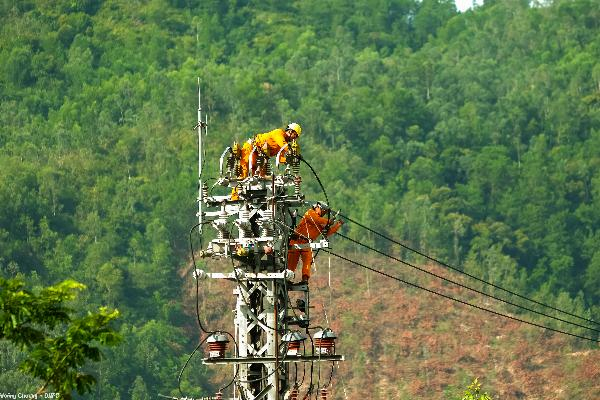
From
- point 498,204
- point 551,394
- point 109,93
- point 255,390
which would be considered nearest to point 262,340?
point 255,390

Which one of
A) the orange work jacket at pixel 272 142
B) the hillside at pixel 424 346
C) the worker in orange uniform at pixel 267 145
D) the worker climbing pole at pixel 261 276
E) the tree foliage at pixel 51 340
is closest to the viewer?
the tree foliage at pixel 51 340

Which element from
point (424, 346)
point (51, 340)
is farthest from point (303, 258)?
point (424, 346)

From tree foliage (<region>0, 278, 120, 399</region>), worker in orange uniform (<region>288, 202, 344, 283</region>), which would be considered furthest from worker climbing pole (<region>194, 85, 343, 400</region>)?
tree foliage (<region>0, 278, 120, 399</region>)

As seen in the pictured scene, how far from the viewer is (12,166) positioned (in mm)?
164875

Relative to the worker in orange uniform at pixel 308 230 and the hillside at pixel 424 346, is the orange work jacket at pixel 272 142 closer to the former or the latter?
the worker in orange uniform at pixel 308 230

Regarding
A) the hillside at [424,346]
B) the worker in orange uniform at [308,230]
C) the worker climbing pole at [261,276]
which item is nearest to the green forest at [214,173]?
the hillside at [424,346]

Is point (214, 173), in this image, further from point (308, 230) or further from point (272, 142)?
point (308, 230)

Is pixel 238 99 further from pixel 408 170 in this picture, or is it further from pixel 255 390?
pixel 255 390

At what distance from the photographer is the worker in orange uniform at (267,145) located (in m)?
40.4

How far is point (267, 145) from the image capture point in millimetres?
40844

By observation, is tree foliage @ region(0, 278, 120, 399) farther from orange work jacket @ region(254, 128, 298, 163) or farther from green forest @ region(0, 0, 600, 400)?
green forest @ region(0, 0, 600, 400)

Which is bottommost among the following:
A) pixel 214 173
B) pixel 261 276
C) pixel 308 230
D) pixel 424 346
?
pixel 424 346

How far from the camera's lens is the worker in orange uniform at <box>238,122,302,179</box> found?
4044 centimetres

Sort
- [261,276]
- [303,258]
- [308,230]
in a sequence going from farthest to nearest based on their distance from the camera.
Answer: [303,258] → [308,230] → [261,276]
